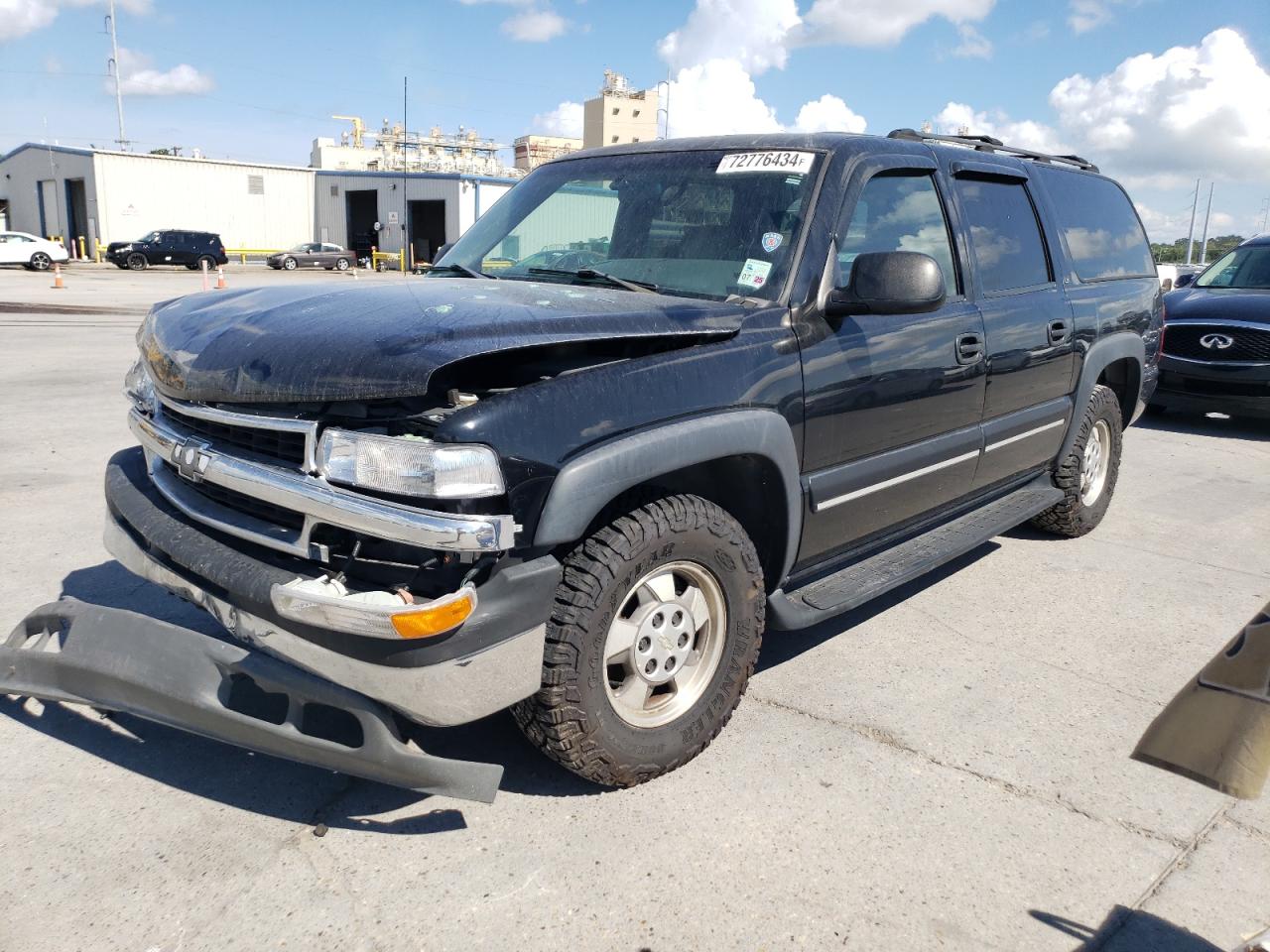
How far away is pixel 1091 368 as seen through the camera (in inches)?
196

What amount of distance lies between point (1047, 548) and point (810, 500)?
112 inches

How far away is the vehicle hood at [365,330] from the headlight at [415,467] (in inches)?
4.6

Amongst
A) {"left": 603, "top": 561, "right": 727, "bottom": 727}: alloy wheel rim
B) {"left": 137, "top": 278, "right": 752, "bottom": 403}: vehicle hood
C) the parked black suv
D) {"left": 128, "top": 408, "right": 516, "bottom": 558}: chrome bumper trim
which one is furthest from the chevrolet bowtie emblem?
the parked black suv

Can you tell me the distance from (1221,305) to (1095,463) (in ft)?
15.7

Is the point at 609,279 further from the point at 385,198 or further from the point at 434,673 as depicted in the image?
the point at 385,198

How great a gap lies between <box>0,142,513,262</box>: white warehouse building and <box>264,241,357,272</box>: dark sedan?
3.17 meters

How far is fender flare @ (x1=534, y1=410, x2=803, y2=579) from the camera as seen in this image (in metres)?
2.38

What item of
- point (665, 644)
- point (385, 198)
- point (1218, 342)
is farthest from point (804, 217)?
point (385, 198)

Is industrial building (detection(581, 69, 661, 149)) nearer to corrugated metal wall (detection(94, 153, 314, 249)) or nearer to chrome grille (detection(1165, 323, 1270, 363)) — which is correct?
corrugated metal wall (detection(94, 153, 314, 249))

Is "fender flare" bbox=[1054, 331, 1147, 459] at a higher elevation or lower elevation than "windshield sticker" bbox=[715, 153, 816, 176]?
lower

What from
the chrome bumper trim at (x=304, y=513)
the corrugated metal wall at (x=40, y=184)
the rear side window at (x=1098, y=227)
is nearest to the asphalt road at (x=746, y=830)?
the chrome bumper trim at (x=304, y=513)

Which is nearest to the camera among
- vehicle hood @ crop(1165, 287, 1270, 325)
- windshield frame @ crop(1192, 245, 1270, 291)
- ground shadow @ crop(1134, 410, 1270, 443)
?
vehicle hood @ crop(1165, 287, 1270, 325)

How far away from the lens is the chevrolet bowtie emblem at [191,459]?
8.61 feet

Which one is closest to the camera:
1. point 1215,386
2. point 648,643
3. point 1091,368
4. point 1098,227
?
point 648,643
